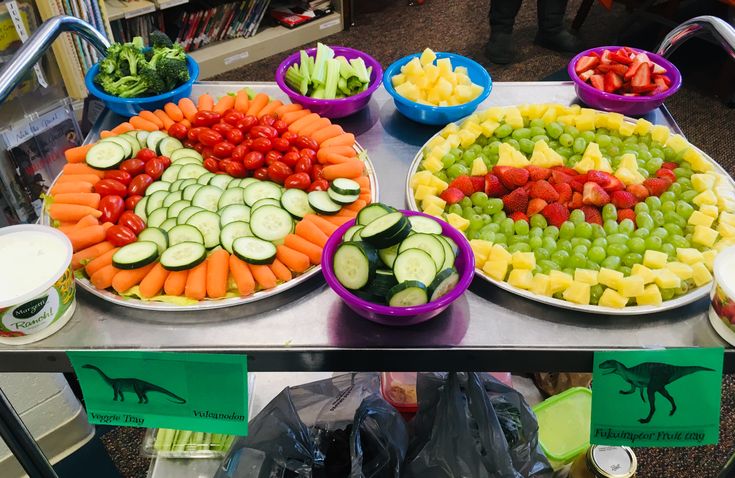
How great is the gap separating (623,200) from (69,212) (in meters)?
1.26

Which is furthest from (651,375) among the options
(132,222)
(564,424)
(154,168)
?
(154,168)

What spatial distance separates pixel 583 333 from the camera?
46.6 inches

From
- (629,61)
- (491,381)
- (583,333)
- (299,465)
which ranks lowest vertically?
(299,465)

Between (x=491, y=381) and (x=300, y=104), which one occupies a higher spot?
(x=300, y=104)

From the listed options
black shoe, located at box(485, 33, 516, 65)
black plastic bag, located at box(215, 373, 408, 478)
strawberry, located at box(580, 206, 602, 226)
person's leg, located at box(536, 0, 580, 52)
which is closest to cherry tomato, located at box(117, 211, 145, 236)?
black plastic bag, located at box(215, 373, 408, 478)

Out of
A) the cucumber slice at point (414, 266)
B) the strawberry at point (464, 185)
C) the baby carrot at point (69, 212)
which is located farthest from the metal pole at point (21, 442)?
the strawberry at point (464, 185)

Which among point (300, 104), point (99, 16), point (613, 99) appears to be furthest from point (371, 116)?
point (99, 16)

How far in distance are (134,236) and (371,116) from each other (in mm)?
797

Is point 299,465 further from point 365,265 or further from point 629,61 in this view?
point 629,61

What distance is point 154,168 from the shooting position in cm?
153

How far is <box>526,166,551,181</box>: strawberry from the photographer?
1.51m

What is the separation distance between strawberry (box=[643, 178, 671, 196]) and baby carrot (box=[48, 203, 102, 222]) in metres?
1.30

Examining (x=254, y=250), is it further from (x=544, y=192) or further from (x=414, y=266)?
(x=544, y=192)

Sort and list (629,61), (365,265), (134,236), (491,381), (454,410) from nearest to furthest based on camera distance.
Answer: (365,265) → (134,236) → (454,410) → (491,381) → (629,61)
